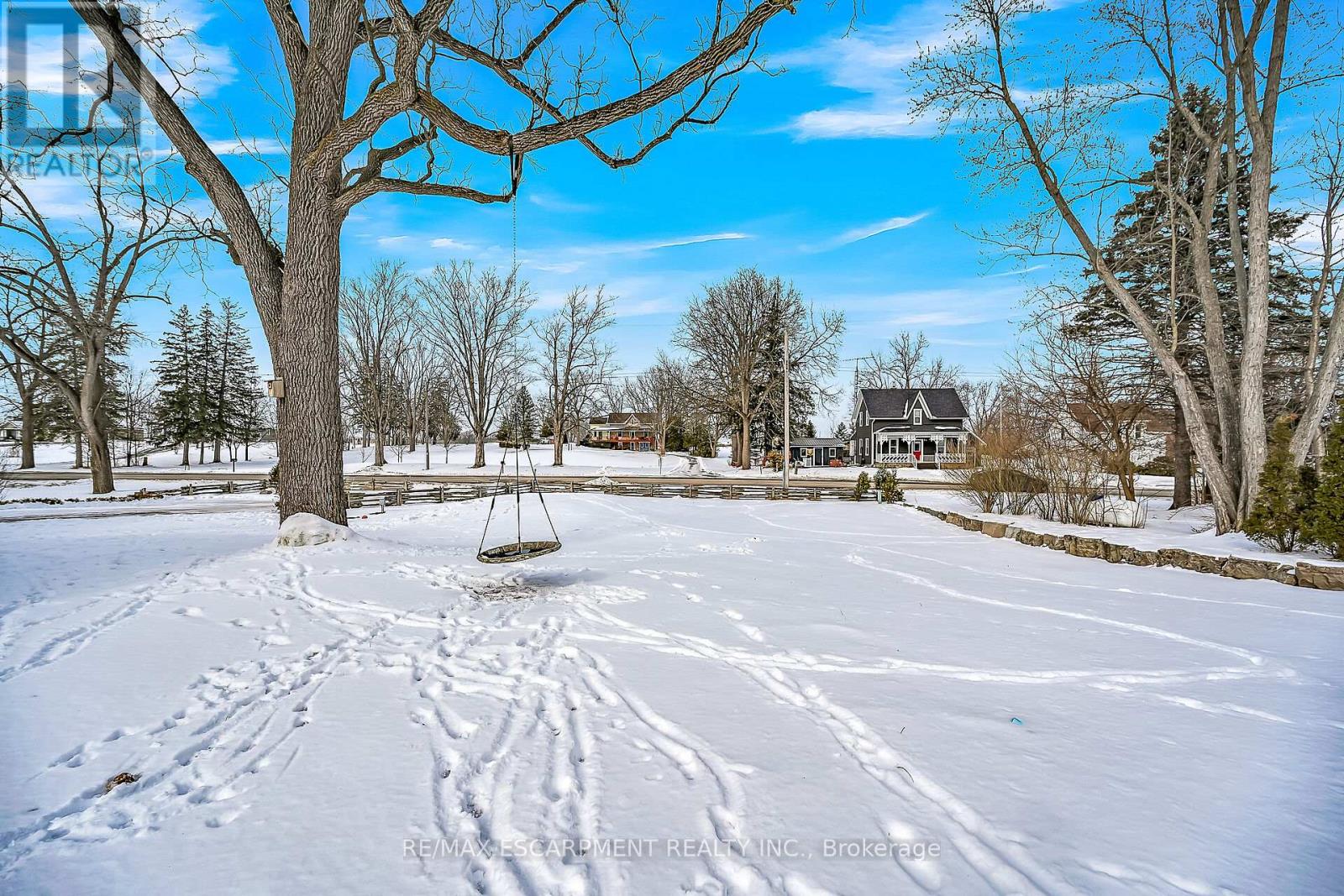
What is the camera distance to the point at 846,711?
3.65 metres

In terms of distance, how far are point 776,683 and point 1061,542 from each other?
28.5 feet

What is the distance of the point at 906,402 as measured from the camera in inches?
1863

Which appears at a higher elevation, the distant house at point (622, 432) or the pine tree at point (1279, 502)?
the distant house at point (622, 432)

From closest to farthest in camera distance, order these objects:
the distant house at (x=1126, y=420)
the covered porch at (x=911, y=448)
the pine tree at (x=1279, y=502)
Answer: the pine tree at (x=1279, y=502)
the distant house at (x=1126, y=420)
the covered porch at (x=911, y=448)

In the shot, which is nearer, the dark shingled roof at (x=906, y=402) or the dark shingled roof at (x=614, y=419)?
the dark shingled roof at (x=906, y=402)

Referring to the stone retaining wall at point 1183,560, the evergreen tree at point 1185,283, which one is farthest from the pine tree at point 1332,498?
the evergreen tree at point 1185,283

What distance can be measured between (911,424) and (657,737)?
47.4 m

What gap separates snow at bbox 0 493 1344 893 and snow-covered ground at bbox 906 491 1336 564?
1449 millimetres

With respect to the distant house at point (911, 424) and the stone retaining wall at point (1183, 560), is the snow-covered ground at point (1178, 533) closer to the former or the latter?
the stone retaining wall at point (1183, 560)

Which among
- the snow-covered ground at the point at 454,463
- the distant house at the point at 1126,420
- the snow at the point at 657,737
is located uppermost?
the distant house at the point at 1126,420

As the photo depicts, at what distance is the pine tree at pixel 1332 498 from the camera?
7.24m

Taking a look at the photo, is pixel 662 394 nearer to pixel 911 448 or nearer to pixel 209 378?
pixel 911 448

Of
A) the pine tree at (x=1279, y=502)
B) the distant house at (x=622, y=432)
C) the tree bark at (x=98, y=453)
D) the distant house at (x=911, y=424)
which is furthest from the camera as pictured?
the distant house at (x=622, y=432)

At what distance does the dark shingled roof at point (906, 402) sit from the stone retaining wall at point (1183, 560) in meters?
35.9
